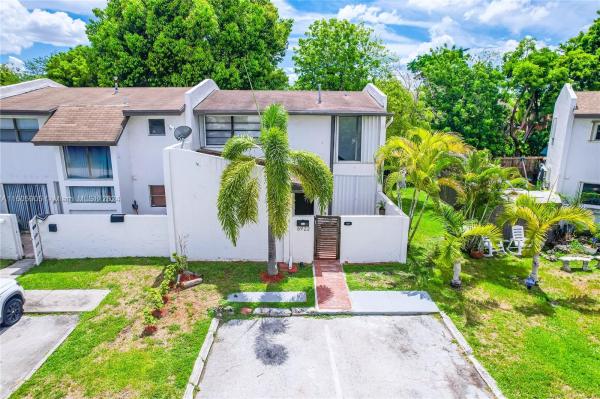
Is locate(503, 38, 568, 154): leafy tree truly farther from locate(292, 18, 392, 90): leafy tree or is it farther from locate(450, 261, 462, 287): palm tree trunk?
locate(450, 261, 462, 287): palm tree trunk

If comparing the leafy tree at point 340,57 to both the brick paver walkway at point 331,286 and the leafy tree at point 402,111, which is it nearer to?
the leafy tree at point 402,111

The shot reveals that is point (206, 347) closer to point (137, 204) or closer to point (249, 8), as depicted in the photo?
point (137, 204)

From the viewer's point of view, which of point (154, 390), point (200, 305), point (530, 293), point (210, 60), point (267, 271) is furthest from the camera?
point (210, 60)

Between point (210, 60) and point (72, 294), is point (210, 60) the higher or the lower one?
the higher one

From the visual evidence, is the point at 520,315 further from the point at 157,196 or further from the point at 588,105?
the point at 157,196

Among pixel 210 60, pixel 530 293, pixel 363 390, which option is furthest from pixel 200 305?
pixel 210 60

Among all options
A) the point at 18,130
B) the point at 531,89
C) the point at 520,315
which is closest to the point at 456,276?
the point at 520,315
